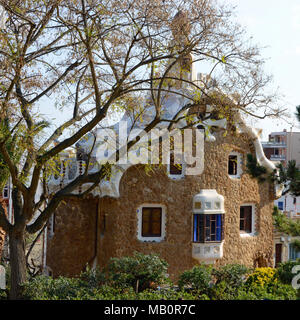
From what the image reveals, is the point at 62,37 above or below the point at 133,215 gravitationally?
above

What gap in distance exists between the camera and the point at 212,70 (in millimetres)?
9578

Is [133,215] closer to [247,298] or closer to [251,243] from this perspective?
[251,243]

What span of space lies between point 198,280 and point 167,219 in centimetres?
500

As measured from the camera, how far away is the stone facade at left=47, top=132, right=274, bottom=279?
15562mm

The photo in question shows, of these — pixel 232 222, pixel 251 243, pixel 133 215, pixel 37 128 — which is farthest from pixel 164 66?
pixel 251 243

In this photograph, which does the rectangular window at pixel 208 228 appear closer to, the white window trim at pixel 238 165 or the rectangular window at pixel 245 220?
the white window trim at pixel 238 165

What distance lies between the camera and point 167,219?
51.9ft

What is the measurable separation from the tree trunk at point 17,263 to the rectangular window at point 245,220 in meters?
9.58

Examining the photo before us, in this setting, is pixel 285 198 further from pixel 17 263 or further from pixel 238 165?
pixel 17 263

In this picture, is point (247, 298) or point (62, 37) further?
point (62, 37)

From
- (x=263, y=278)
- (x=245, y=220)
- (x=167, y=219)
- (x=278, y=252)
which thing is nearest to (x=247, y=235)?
(x=245, y=220)

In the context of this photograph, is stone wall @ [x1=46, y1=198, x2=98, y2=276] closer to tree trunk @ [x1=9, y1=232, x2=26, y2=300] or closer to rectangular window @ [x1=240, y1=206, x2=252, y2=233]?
rectangular window @ [x1=240, y1=206, x2=252, y2=233]

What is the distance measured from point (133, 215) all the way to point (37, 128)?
6.44m
